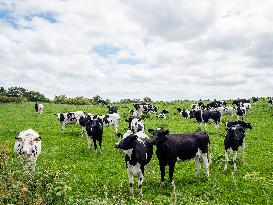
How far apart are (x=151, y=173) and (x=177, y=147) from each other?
2542mm

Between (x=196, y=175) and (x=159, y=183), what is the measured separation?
2.33 metres

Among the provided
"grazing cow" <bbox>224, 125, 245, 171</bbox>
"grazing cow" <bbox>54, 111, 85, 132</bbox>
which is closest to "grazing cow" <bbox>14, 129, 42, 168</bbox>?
"grazing cow" <bbox>224, 125, 245, 171</bbox>

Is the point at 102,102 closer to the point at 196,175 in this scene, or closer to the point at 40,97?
the point at 40,97

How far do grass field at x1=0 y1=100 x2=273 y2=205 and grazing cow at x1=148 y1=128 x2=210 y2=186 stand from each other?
0.92 m

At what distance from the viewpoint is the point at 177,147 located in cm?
1650

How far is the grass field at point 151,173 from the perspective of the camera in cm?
1335

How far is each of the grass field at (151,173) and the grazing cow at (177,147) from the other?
92 cm

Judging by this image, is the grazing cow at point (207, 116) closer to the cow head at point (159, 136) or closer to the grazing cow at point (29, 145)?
the cow head at point (159, 136)

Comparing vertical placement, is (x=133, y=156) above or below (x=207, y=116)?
below

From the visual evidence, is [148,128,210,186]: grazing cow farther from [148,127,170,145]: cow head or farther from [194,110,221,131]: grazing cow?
[194,110,221,131]: grazing cow

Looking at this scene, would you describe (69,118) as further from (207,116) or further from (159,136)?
(159,136)

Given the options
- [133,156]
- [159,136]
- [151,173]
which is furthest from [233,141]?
[133,156]

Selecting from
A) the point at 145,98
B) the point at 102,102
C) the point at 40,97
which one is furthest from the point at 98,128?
the point at 40,97

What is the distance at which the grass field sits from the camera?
13352 mm
